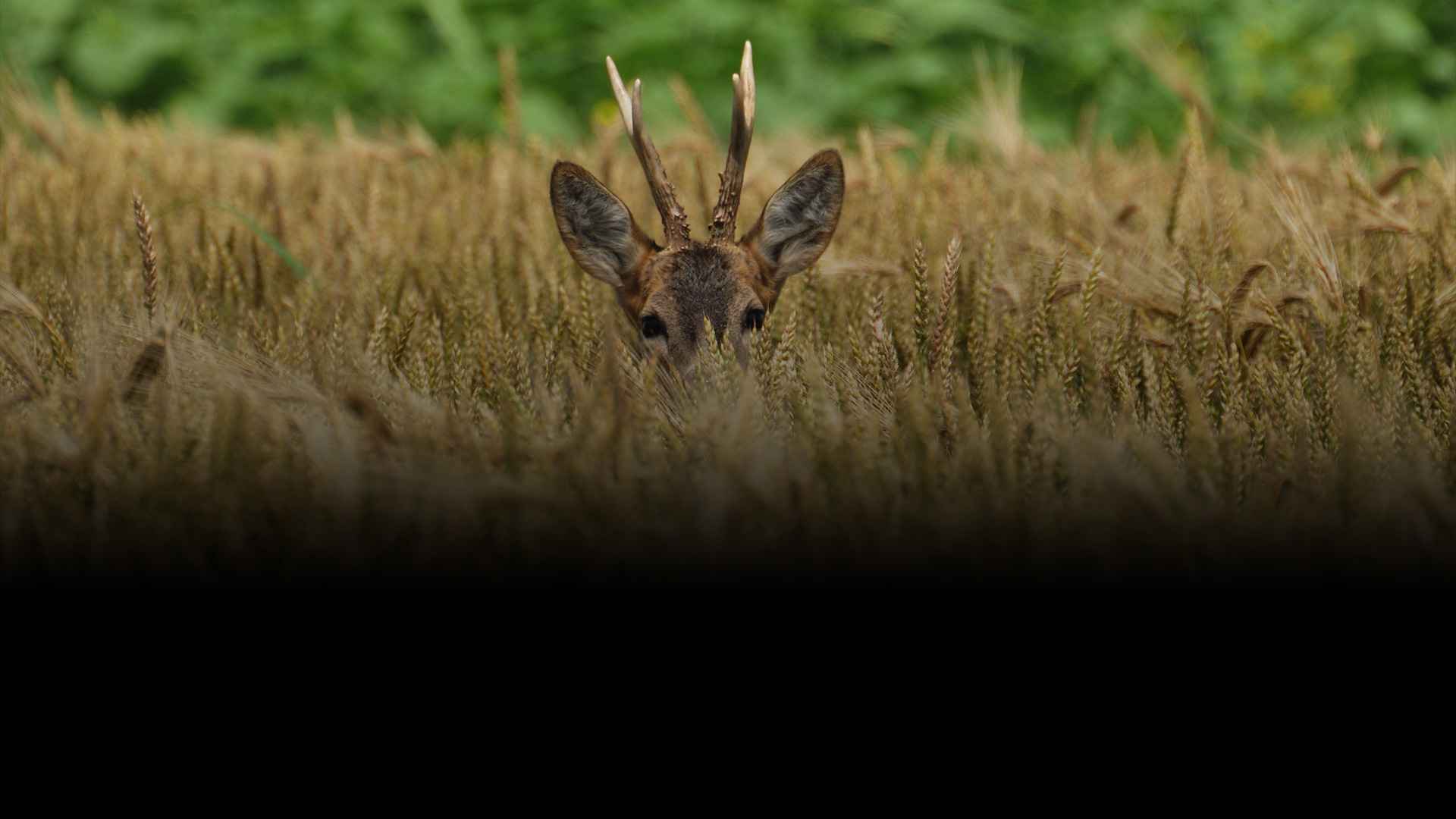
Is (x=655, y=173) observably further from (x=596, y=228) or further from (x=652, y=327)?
(x=652, y=327)

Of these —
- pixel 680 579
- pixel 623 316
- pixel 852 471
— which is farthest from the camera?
pixel 623 316

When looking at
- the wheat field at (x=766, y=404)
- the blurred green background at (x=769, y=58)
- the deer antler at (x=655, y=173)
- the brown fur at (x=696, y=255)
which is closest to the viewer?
the wheat field at (x=766, y=404)

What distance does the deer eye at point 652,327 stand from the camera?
3711 millimetres

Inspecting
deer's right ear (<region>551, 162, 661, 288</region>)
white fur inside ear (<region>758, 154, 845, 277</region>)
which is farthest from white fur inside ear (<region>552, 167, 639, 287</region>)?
white fur inside ear (<region>758, 154, 845, 277</region>)

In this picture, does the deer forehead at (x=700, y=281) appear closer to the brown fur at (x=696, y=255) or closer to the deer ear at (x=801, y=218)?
the brown fur at (x=696, y=255)

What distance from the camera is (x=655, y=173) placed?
3764 millimetres

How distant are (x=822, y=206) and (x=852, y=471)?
1771 millimetres

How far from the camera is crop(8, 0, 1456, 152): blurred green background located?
330 inches

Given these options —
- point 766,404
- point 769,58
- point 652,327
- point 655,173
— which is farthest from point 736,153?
point 769,58

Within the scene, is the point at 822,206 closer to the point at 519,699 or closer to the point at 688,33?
the point at 519,699

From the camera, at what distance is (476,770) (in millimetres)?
1749

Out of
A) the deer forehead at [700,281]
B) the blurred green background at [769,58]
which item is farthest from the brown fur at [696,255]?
the blurred green background at [769,58]

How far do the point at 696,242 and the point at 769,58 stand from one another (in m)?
5.15

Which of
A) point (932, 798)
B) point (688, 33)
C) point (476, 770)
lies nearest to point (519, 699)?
point (476, 770)
